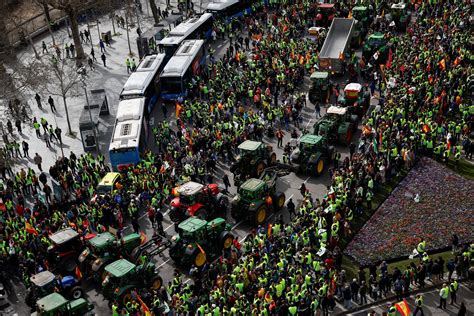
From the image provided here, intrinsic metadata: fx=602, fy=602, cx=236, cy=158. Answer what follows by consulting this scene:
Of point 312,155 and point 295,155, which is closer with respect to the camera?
point 312,155

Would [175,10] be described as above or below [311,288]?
below

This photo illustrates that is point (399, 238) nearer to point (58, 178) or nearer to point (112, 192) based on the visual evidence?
point (112, 192)

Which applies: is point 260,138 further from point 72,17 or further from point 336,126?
point 72,17

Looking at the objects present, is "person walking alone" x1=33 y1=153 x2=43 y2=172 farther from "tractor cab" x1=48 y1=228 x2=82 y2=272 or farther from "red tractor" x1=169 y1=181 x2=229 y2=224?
"red tractor" x1=169 y1=181 x2=229 y2=224

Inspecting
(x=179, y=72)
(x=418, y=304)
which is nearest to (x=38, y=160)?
(x=179, y=72)

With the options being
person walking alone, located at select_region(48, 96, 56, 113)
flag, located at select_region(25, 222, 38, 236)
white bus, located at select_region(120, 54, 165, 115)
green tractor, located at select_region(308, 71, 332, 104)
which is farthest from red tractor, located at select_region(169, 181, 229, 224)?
person walking alone, located at select_region(48, 96, 56, 113)

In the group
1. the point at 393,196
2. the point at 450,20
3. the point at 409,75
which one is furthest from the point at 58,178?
the point at 450,20
